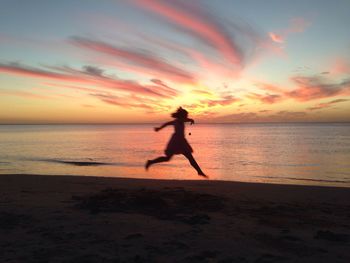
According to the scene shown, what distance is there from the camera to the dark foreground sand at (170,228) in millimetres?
4801

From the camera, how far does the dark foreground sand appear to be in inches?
189

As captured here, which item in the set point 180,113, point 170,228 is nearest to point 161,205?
point 170,228

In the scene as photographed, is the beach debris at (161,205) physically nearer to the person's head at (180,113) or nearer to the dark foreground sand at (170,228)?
the dark foreground sand at (170,228)

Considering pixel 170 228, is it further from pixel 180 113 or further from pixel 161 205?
pixel 180 113

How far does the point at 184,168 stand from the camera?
917 inches

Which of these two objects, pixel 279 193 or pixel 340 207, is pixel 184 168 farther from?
pixel 340 207

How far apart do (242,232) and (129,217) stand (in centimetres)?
240

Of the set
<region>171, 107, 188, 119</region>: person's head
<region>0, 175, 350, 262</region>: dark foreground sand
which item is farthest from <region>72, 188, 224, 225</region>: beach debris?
<region>171, 107, 188, 119</region>: person's head

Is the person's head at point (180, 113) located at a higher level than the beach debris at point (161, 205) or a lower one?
higher

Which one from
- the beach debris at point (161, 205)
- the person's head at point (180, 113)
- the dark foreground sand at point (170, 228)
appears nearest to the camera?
the dark foreground sand at point (170, 228)

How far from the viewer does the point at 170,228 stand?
6.10m

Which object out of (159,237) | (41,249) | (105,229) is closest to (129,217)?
(105,229)

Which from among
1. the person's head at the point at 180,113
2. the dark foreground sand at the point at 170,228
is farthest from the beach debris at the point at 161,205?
the person's head at the point at 180,113

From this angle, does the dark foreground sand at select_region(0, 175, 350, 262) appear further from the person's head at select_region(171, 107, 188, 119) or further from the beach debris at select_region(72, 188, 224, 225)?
the person's head at select_region(171, 107, 188, 119)
